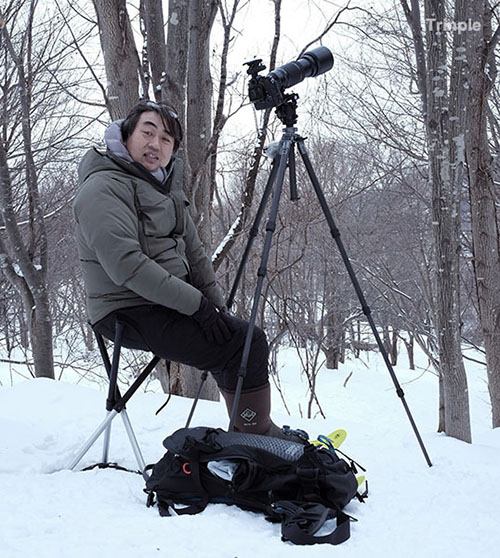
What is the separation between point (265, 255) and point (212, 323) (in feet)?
1.48

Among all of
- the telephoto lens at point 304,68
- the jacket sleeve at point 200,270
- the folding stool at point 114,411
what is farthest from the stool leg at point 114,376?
the telephoto lens at point 304,68

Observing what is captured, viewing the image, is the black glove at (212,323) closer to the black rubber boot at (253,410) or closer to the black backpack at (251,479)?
the black rubber boot at (253,410)

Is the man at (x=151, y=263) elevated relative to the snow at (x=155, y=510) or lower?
elevated

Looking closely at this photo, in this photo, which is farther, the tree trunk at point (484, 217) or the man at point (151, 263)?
the tree trunk at point (484, 217)

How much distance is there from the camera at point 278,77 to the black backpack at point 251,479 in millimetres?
1620

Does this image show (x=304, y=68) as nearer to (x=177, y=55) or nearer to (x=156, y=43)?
(x=177, y=55)

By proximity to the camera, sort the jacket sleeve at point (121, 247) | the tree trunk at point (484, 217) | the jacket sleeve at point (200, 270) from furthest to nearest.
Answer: the tree trunk at point (484, 217) < the jacket sleeve at point (200, 270) < the jacket sleeve at point (121, 247)

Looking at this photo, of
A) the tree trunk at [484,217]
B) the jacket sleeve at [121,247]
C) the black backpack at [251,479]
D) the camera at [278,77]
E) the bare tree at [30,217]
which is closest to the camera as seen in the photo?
the black backpack at [251,479]

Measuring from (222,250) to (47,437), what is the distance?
8.53ft

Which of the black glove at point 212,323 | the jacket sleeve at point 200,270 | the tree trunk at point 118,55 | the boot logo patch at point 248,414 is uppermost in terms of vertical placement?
the tree trunk at point 118,55

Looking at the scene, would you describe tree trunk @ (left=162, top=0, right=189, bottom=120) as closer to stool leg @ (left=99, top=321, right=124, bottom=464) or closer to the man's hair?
the man's hair

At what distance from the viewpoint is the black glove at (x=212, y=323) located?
2086 mm

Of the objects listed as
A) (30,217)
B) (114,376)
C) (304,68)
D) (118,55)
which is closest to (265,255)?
(114,376)

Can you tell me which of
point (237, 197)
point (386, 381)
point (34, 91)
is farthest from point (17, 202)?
point (386, 381)
